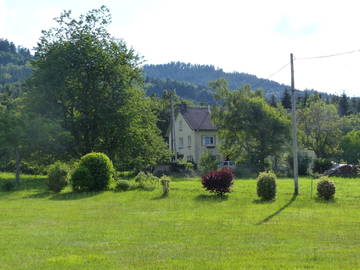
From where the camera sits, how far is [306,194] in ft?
76.3

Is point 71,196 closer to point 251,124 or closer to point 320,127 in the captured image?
point 251,124

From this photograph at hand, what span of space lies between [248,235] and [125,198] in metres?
11.9

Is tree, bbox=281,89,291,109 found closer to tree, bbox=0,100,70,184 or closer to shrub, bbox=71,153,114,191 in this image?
tree, bbox=0,100,70,184

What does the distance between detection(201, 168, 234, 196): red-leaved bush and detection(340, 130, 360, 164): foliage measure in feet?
154

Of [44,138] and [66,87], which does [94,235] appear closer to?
[44,138]

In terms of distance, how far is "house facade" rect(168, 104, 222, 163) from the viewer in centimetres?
6181

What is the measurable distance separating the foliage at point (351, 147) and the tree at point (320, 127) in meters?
2.44

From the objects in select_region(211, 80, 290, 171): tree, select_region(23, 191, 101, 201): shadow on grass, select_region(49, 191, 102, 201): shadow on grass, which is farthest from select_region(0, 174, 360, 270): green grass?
select_region(211, 80, 290, 171): tree

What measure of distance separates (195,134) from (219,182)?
A: 3891cm

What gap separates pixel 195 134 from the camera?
61531 millimetres

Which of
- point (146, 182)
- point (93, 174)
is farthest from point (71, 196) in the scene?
point (146, 182)

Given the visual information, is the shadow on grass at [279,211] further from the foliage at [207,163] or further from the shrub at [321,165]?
the shrub at [321,165]

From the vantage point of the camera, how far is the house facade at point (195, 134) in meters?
61.8

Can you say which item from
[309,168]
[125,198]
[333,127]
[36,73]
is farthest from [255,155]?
[125,198]
